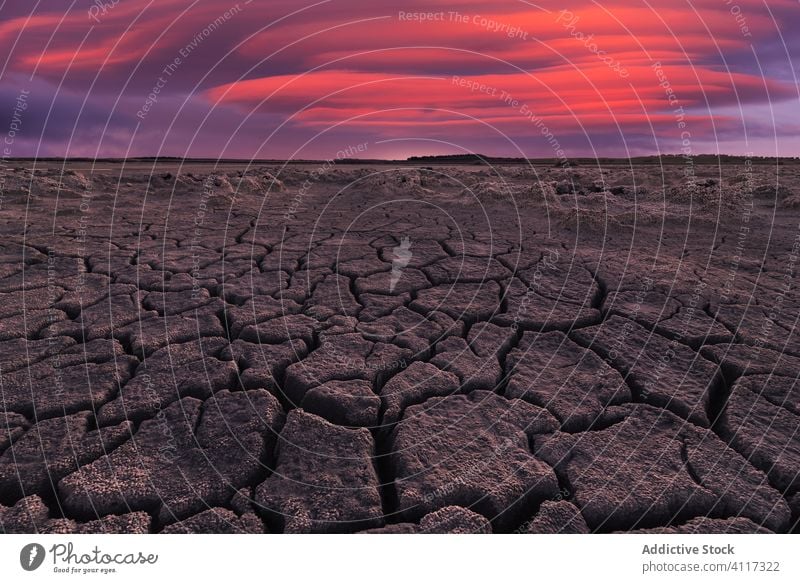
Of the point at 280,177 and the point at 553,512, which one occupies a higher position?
the point at 280,177

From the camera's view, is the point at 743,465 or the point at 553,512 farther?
the point at 743,465

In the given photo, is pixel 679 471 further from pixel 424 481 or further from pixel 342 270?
pixel 342 270

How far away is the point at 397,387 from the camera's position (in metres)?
2.73

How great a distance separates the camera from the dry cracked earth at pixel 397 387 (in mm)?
2045

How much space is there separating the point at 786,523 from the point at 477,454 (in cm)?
116

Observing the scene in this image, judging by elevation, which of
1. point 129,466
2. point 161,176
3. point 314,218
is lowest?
point 129,466

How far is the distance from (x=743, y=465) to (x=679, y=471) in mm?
294

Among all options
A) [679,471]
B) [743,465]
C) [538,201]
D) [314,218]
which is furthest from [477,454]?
[538,201]

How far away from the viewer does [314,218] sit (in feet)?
24.7

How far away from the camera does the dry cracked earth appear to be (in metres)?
2.04

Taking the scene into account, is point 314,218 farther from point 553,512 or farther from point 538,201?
point 553,512

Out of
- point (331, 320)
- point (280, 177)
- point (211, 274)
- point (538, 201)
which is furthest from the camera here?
point (280, 177)

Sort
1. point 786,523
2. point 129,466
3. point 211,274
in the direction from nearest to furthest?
point 786,523 → point 129,466 → point 211,274

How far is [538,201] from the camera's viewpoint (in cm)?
862
